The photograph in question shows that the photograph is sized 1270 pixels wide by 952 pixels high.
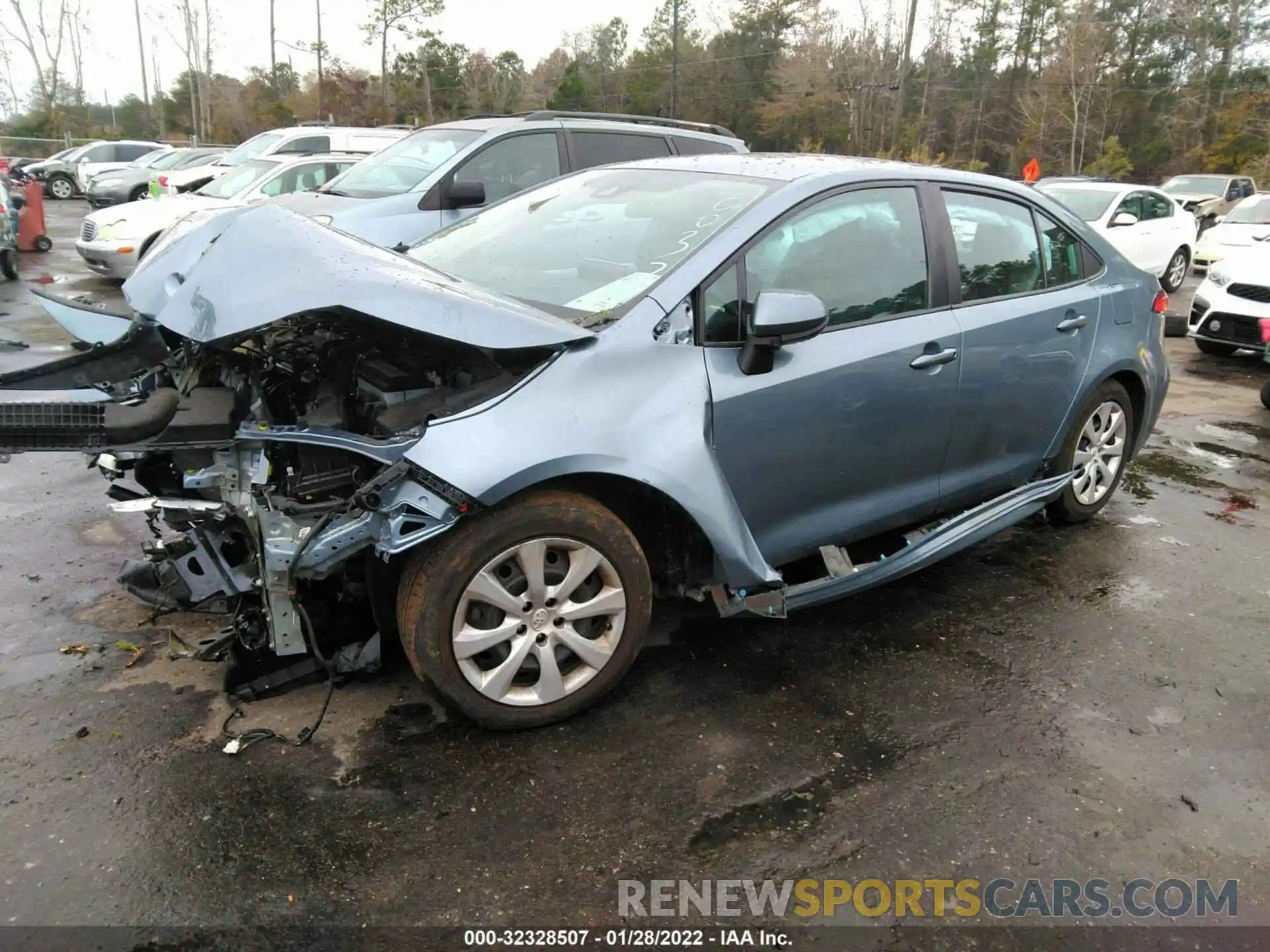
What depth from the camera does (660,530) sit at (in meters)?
3.26

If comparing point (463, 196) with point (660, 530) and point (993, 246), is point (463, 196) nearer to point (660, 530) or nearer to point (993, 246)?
point (993, 246)

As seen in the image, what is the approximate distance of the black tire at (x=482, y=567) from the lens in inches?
110

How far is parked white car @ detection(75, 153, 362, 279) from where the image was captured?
11.1m

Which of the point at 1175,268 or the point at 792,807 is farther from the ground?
the point at 1175,268

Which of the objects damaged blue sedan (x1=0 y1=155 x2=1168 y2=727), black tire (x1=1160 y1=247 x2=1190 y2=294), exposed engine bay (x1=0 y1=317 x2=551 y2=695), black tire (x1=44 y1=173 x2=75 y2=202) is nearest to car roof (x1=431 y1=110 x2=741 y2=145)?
damaged blue sedan (x1=0 y1=155 x2=1168 y2=727)

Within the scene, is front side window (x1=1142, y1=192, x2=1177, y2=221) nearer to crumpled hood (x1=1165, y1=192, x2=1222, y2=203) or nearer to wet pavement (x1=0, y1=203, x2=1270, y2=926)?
crumpled hood (x1=1165, y1=192, x2=1222, y2=203)

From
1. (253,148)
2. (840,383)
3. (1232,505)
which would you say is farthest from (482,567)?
(253,148)

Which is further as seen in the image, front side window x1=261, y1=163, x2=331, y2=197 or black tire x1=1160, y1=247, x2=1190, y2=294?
black tire x1=1160, y1=247, x2=1190, y2=294

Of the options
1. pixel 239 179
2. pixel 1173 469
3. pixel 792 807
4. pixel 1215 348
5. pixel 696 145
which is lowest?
pixel 792 807

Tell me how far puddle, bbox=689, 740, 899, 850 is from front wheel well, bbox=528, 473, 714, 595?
0.76 meters

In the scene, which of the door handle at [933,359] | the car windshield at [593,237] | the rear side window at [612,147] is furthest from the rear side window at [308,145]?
the door handle at [933,359]

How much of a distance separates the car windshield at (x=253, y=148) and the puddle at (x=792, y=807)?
13.0 metres

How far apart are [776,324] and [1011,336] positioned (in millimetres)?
1538

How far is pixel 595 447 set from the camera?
2.89 metres
